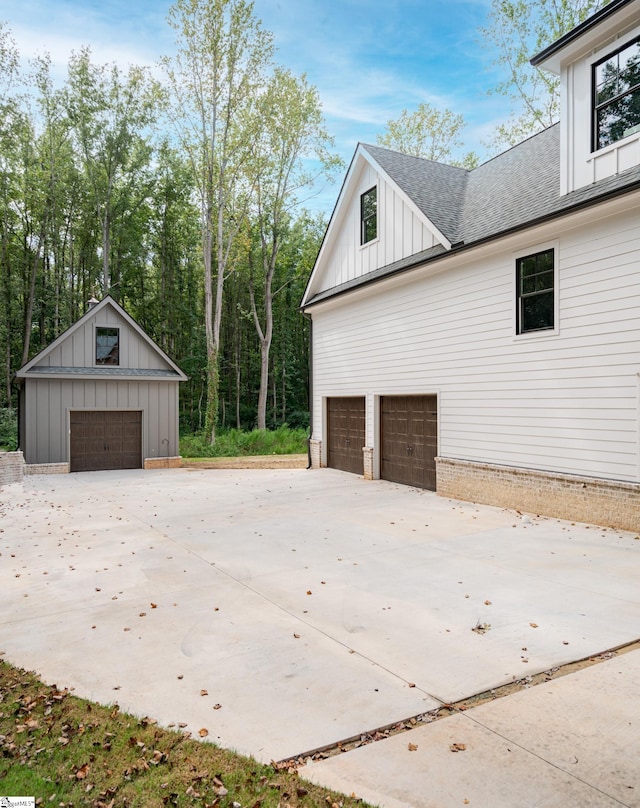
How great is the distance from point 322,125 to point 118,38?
1393 centimetres

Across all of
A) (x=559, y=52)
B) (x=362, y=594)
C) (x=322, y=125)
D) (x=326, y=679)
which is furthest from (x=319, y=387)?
(x=322, y=125)

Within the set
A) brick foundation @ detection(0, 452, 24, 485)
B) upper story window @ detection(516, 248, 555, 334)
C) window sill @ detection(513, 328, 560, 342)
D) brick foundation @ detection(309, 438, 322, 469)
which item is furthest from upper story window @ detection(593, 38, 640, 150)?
brick foundation @ detection(0, 452, 24, 485)

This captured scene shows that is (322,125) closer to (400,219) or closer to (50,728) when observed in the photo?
(400,219)

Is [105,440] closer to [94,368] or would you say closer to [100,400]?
[100,400]

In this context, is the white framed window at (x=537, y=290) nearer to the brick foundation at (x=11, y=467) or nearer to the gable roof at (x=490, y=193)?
the gable roof at (x=490, y=193)

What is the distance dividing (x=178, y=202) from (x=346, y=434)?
19.4 metres

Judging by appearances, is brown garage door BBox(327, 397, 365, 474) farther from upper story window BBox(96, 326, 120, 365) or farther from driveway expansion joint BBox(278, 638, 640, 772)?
driveway expansion joint BBox(278, 638, 640, 772)

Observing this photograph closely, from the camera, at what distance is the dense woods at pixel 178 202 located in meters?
20.4

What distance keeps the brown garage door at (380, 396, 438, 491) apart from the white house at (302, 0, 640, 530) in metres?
0.05

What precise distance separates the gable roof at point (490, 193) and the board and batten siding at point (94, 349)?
6083 millimetres

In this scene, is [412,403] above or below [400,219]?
below

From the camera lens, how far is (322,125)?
24.7 m

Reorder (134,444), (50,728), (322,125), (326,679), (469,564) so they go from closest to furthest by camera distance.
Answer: (50,728), (326,679), (469,564), (134,444), (322,125)

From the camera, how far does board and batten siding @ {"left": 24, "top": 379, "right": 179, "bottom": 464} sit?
15586mm
